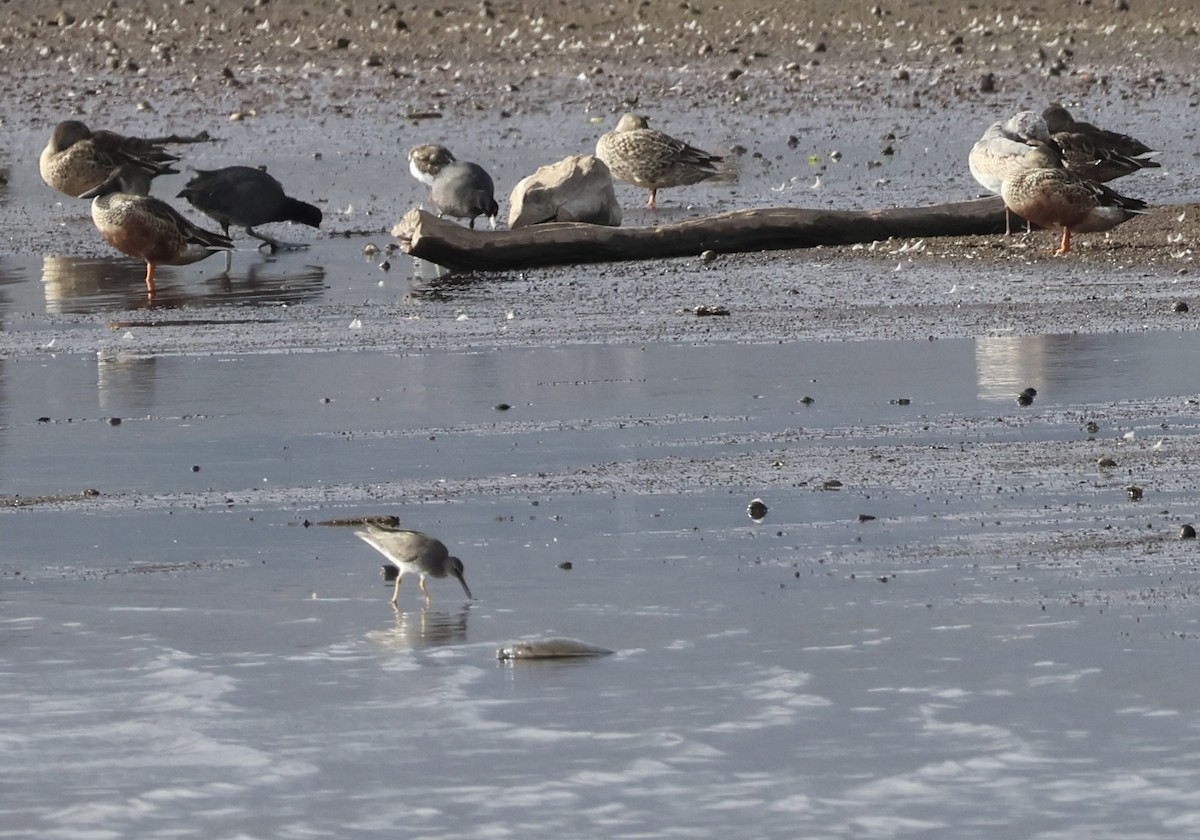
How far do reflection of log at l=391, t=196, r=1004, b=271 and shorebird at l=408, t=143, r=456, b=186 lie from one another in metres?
3.66

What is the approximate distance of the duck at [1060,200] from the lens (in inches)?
624

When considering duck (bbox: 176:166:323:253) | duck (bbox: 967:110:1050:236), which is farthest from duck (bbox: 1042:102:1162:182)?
duck (bbox: 176:166:323:253)

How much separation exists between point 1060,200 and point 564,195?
400cm

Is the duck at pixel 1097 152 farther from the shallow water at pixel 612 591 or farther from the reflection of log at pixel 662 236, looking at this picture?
the shallow water at pixel 612 591

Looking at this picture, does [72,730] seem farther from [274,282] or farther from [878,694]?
[274,282]

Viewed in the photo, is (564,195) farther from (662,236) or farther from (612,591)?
(612,591)

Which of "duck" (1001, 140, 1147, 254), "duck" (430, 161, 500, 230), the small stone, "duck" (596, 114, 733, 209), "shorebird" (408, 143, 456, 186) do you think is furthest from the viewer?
"duck" (596, 114, 733, 209)

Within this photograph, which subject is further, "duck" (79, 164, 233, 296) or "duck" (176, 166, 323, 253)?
"duck" (176, 166, 323, 253)

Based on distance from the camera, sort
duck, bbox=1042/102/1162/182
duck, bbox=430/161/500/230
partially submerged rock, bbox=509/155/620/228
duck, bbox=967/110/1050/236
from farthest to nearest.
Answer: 1. duck, bbox=430/161/500/230
2. duck, bbox=1042/102/1162/182
3. partially submerged rock, bbox=509/155/620/228
4. duck, bbox=967/110/1050/236

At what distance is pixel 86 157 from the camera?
20.7 meters

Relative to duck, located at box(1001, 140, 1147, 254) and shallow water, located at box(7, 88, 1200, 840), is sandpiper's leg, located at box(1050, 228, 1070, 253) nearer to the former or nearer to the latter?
duck, located at box(1001, 140, 1147, 254)

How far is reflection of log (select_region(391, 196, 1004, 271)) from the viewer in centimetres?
1598

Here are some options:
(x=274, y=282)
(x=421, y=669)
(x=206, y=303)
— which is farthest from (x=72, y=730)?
(x=274, y=282)

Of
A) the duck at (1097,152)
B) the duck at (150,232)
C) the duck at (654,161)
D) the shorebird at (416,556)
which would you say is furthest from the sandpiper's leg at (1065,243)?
the shorebird at (416,556)
